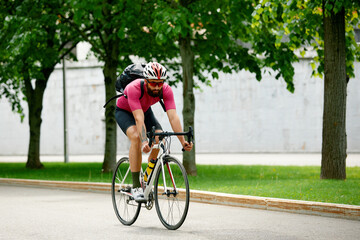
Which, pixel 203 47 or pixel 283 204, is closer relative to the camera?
pixel 283 204

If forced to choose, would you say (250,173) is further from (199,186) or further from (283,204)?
(283,204)

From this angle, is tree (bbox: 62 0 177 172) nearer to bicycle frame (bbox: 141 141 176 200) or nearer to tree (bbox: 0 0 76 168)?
tree (bbox: 0 0 76 168)

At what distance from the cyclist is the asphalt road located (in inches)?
24.5

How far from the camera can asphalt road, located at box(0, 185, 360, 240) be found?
6605mm

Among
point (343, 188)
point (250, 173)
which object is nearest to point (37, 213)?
point (343, 188)

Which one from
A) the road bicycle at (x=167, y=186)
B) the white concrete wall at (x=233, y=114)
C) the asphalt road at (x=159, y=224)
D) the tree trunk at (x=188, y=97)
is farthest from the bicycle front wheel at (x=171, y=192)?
the white concrete wall at (x=233, y=114)

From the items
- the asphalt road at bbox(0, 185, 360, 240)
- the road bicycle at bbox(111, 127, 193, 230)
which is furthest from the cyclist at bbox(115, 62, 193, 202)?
the asphalt road at bbox(0, 185, 360, 240)

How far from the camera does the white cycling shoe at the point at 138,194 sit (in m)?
7.05

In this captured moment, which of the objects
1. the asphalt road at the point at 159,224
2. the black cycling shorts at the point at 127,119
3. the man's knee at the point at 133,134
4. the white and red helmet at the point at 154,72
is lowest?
the asphalt road at the point at 159,224

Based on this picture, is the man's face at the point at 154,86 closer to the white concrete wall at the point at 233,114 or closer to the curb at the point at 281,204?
the curb at the point at 281,204

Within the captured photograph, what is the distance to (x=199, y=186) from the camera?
38.0 feet

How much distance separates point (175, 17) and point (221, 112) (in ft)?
50.0

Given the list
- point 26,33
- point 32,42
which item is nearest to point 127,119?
point 26,33

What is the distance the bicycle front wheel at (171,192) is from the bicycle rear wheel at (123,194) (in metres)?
0.74
